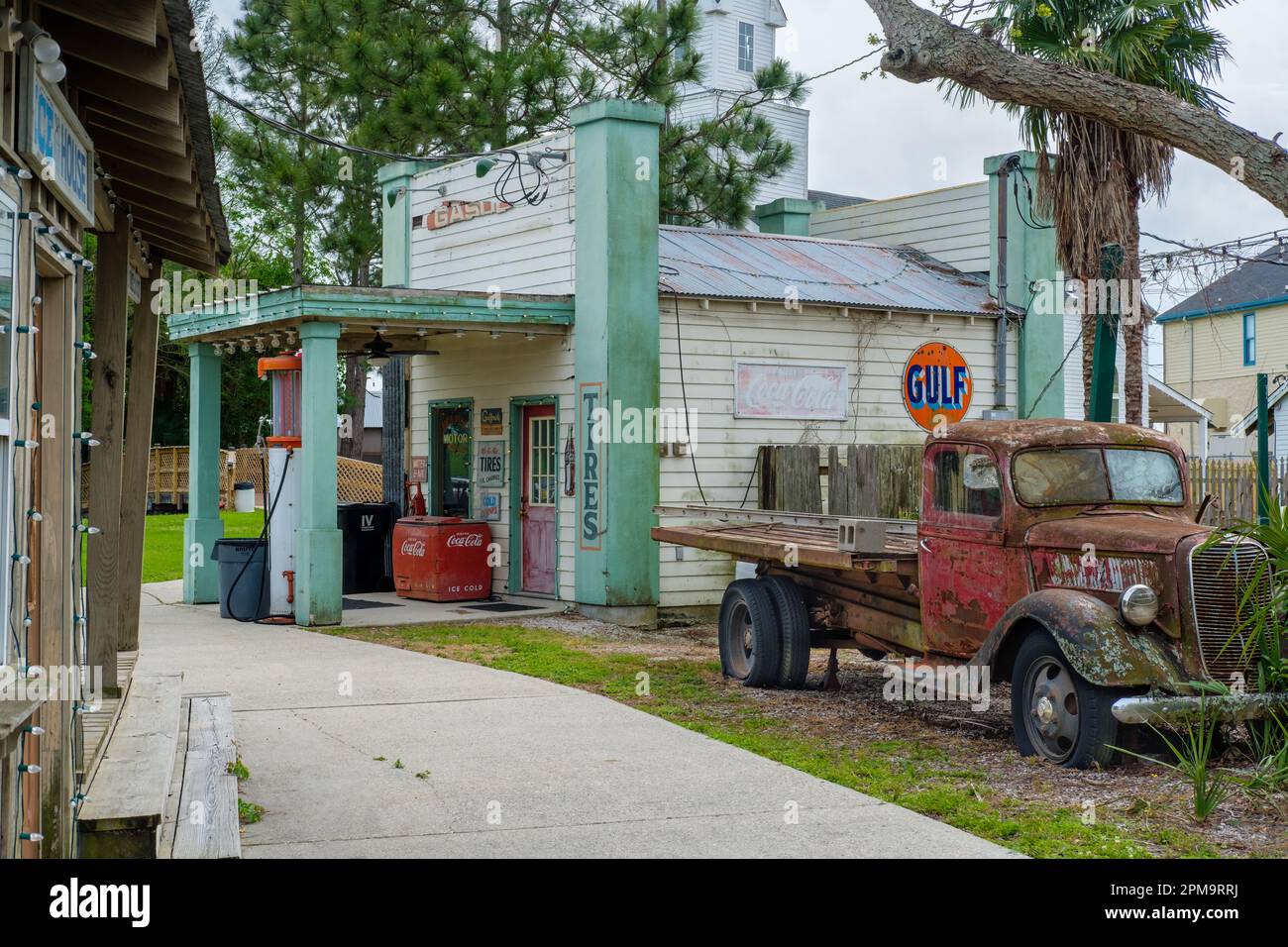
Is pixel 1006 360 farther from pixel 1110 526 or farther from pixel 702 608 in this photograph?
pixel 1110 526

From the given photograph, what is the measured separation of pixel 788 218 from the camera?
71.3 feet

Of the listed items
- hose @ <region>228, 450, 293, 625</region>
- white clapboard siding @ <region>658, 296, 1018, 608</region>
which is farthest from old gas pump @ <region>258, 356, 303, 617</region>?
white clapboard siding @ <region>658, 296, 1018, 608</region>

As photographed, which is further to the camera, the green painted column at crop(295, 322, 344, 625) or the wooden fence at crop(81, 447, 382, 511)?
the wooden fence at crop(81, 447, 382, 511)

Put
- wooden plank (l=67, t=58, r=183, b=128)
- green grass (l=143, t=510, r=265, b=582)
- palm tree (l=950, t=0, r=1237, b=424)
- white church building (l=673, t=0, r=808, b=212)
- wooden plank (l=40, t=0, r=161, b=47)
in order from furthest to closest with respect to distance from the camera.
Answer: white church building (l=673, t=0, r=808, b=212) < green grass (l=143, t=510, r=265, b=582) < palm tree (l=950, t=0, r=1237, b=424) < wooden plank (l=67, t=58, r=183, b=128) < wooden plank (l=40, t=0, r=161, b=47)

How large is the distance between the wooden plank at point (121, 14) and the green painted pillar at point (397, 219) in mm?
14701

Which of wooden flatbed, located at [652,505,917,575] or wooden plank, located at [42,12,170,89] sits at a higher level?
wooden plank, located at [42,12,170,89]

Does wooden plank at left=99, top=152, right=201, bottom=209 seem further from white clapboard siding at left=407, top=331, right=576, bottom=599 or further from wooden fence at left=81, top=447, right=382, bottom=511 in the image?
wooden fence at left=81, top=447, right=382, bottom=511

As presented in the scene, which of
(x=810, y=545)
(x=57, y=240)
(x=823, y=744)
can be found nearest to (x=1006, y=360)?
(x=810, y=545)

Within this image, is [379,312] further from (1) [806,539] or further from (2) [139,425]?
(2) [139,425]

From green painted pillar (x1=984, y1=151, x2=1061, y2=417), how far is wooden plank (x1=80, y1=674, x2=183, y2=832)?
1308cm

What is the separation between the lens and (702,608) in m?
16.2

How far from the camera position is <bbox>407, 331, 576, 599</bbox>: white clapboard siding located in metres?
Answer: 16.3

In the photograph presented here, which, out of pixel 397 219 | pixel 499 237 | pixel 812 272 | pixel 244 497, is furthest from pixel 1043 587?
pixel 244 497

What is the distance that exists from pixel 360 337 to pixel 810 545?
890 centimetres
